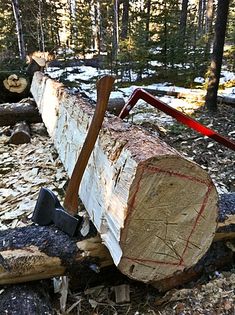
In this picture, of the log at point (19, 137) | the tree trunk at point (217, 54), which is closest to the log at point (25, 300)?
the log at point (19, 137)

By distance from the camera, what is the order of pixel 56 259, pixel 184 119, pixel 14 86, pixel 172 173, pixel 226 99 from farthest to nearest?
1. pixel 226 99
2. pixel 14 86
3. pixel 184 119
4. pixel 56 259
5. pixel 172 173

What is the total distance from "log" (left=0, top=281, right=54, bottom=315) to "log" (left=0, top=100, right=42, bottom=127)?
4.39 metres

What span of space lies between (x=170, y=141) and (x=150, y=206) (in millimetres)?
3759

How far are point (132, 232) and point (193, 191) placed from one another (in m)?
0.38

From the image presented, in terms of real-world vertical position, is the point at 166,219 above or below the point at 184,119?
below

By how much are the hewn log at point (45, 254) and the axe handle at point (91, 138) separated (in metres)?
0.22

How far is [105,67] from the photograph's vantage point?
485 inches

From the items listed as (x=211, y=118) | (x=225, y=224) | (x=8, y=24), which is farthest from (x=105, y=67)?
(x=225, y=224)

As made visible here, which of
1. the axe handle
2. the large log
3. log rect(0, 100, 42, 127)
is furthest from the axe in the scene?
log rect(0, 100, 42, 127)

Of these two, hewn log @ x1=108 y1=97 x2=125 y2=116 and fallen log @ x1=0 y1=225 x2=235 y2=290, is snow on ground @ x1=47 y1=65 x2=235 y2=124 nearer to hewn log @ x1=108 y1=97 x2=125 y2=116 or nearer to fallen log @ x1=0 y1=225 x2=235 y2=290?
hewn log @ x1=108 y1=97 x2=125 y2=116

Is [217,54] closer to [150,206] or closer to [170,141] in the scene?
[170,141]

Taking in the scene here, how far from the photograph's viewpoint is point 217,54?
6801mm

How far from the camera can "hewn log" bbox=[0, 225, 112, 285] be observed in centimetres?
197

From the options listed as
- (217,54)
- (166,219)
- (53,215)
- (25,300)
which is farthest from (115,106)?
(25,300)
